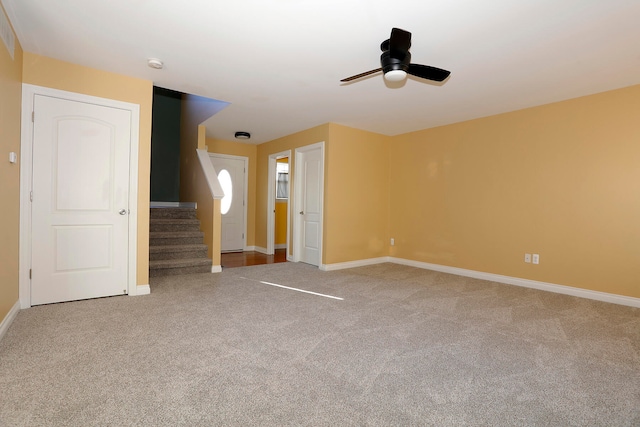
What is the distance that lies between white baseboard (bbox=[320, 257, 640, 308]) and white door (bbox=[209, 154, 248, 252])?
252 cm

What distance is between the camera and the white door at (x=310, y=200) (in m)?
5.24

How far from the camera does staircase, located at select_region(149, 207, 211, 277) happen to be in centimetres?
446

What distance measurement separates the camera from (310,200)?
553cm

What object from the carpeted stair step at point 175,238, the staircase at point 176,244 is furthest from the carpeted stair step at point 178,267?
the carpeted stair step at point 175,238

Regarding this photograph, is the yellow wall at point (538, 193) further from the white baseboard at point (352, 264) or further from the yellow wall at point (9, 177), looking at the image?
the yellow wall at point (9, 177)

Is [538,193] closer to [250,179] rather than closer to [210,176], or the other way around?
[210,176]

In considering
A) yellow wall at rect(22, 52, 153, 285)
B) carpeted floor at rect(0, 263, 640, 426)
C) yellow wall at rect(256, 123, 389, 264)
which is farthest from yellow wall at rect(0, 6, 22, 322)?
yellow wall at rect(256, 123, 389, 264)

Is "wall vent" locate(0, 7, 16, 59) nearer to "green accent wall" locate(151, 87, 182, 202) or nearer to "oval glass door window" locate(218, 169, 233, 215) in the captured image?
"green accent wall" locate(151, 87, 182, 202)

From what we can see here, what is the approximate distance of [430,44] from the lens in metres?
2.64

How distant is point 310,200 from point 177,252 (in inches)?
89.9

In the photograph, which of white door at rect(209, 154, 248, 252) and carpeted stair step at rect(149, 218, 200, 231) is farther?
white door at rect(209, 154, 248, 252)

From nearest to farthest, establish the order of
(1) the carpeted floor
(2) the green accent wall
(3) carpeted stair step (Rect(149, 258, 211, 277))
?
(1) the carpeted floor
(3) carpeted stair step (Rect(149, 258, 211, 277))
(2) the green accent wall

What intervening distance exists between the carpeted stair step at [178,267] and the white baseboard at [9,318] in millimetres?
1556

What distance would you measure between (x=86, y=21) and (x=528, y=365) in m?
4.02
